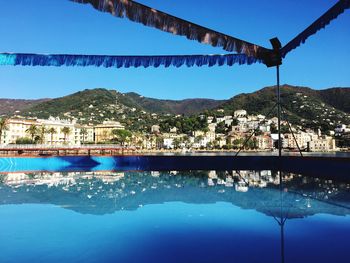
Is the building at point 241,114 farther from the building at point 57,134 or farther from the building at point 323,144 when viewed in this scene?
the building at point 57,134

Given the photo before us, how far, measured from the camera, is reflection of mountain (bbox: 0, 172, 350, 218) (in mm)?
5637

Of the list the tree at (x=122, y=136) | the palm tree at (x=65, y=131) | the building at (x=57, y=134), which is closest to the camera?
the palm tree at (x=65, y=131)

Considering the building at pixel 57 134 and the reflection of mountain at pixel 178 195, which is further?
the building at pixel 57 134

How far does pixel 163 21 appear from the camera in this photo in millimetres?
3934

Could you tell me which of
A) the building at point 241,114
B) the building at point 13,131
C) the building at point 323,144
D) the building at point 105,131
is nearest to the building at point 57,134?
the building at point 13,131

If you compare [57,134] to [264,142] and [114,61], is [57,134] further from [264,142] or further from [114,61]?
[114,61]

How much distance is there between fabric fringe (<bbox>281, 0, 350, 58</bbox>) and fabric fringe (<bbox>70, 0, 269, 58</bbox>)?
1538 mm

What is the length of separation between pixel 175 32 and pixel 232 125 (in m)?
101

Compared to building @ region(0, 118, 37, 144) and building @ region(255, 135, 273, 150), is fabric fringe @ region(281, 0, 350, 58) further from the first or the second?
building @ region(255, 135, 273, 150)

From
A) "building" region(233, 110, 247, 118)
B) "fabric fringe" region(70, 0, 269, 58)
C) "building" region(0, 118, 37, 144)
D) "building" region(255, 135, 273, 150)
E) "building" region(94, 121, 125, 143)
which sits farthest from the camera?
"building" region(233, 110, 247, 118)

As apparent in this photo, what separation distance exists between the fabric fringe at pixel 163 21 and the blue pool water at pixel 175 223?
2.44m

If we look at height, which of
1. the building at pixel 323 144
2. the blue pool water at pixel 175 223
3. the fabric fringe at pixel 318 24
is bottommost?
the blue pool water at pixel 175 223

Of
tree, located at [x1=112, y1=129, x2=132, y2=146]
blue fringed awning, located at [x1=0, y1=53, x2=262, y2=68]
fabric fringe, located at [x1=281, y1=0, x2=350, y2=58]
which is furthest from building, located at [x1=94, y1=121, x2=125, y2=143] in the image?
fabric fringe, located at [x1=281, y1=0, x2=350, y2=58]

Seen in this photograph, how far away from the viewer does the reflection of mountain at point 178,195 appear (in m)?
5.64
